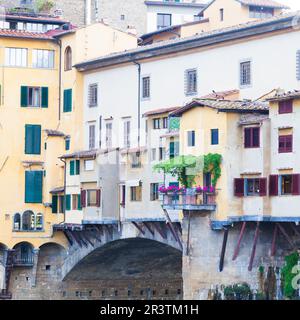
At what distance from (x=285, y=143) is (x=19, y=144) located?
906 inches

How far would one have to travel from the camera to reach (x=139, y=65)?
6150 cm

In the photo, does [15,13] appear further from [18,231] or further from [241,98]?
[241,98]

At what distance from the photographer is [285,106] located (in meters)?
48.2

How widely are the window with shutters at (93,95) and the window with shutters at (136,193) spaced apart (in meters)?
6.82

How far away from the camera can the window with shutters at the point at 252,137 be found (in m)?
49.0

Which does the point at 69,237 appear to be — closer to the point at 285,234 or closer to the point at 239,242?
the point at 239,242

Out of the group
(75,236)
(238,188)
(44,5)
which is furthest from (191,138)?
(44,5)

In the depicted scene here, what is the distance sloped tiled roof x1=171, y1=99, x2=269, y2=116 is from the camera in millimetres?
49641

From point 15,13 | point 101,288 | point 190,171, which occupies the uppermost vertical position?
point 15,13

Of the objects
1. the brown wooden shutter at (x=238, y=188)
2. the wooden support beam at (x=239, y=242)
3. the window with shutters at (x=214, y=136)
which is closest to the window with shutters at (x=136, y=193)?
the window with shutters at (x=214, y=136)

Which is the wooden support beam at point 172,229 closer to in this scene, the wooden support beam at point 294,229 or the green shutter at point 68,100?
the wooden support beam at point 294,229

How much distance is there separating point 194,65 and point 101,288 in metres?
16.5
